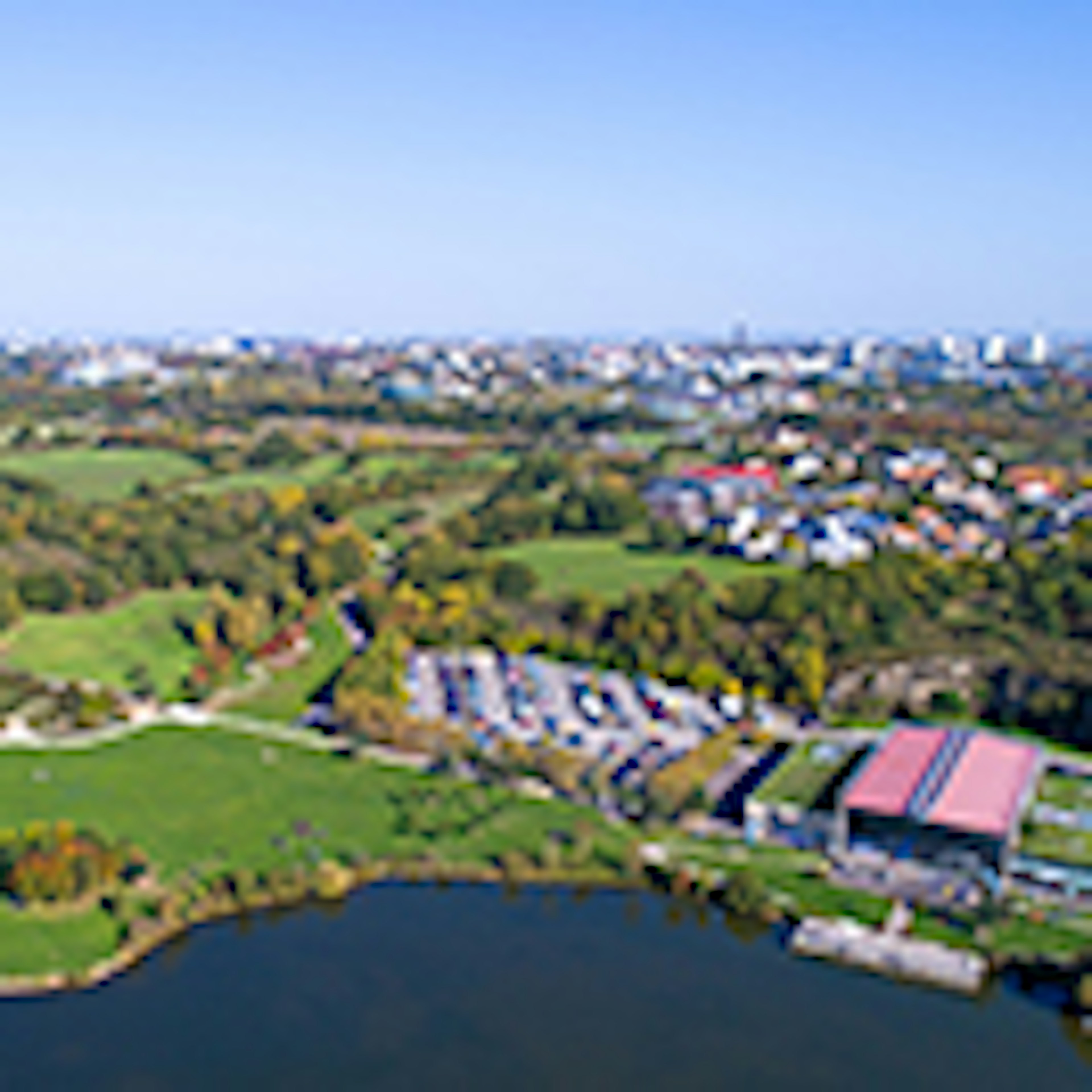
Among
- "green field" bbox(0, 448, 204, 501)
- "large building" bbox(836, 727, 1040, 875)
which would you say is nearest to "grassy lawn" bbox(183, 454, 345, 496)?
"green field" bbox(0, 448, 204, 501)

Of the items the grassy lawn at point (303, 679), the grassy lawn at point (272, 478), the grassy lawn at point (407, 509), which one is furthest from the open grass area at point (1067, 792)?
the grassy lawn at point (272, 478)

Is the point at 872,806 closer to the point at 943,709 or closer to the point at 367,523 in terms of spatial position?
the point at 943,709

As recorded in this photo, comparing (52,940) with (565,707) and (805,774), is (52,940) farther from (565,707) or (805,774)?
(805,774)

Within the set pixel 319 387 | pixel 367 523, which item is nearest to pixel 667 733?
pixel 367 523

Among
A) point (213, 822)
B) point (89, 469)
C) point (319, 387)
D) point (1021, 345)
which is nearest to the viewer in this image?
point (213, 822)

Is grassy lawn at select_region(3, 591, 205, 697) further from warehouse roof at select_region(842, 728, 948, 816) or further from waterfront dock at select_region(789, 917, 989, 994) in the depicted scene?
waterfront dock at select_region(789, 917, 989, 994)

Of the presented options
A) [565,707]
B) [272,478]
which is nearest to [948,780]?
[565,707]
